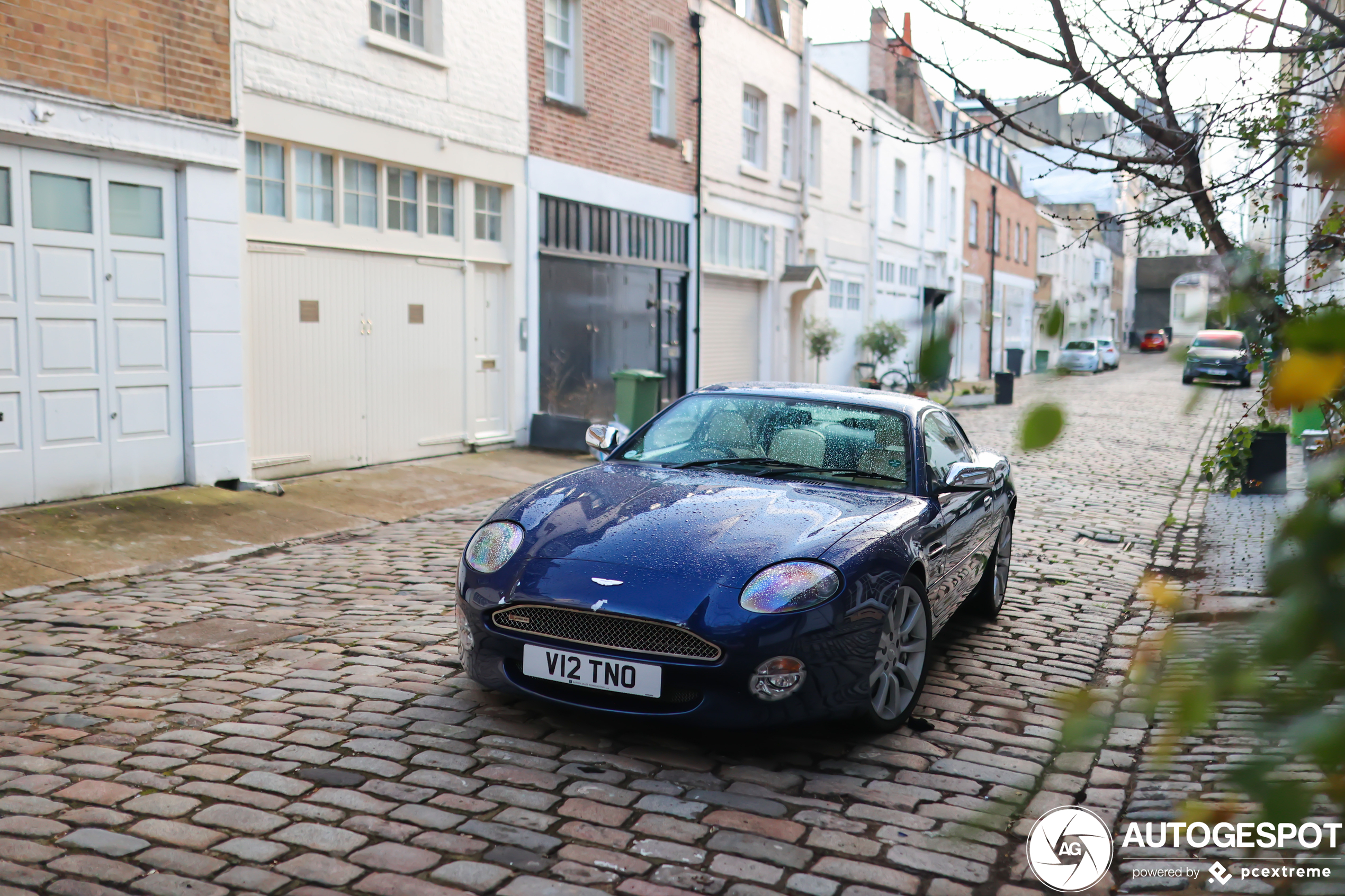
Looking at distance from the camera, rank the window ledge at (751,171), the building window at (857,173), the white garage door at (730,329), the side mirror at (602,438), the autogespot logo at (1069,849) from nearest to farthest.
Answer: the autogespot logo at (1069,849), the side mirror at (602,438), the white garage door at (730,329), the window ledge at (751,171), the building window at (857,173)

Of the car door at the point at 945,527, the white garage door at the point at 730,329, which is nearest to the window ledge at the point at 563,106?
the white garage door at the point at 730,329

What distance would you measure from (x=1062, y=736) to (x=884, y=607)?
3436 millimetres

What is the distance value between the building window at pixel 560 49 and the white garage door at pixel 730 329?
5.33 metres

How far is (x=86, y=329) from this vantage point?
922 centimetres

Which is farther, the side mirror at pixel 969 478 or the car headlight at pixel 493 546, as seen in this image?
the side mirror at pixel 969 478

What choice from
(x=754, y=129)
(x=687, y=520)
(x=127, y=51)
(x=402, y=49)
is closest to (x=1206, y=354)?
(x=687, y=520)

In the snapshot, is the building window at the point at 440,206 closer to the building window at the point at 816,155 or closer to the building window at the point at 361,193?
the building window at the point at 361,193

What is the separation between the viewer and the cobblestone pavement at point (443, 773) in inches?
133

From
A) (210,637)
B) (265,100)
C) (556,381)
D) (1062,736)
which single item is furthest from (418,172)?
(1062,736)

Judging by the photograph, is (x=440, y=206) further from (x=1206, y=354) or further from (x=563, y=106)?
(x=1206, y=354)

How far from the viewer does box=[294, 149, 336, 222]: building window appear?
11.4 meters

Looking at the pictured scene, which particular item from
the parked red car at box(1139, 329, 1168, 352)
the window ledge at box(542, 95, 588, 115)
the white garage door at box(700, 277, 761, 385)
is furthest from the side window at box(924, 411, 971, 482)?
the white garage door at box(700, 277, 761, 385)

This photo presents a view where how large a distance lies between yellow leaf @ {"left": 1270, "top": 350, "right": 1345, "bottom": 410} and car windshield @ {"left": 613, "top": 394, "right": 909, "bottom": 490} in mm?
4507

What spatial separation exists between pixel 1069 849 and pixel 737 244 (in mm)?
18500
